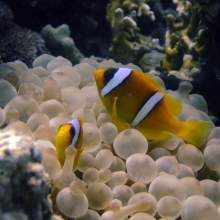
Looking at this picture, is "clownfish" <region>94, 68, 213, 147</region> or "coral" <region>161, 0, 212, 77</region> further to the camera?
"coral" <region>161, 0, 212, 77</region>

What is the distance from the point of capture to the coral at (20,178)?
Result: 2.52 ft

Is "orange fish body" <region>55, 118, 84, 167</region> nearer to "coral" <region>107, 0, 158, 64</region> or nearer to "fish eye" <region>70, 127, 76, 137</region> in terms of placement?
"fish eye" <region>70, 127, 76, 137</region>

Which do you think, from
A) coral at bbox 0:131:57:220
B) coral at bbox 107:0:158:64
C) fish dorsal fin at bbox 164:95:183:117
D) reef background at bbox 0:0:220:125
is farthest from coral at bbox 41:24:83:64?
coral at bbox 0:131:57:220

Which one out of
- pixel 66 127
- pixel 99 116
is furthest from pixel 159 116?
pixel 66 127

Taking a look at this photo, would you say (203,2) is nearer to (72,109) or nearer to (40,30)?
(72,109)

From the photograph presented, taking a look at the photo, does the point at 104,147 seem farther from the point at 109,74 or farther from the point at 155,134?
the point at 109,74

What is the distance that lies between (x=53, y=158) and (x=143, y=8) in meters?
3.65

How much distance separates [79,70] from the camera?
2.25m

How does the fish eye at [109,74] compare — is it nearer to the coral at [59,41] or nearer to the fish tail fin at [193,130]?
the fish tail fin at [193,130]

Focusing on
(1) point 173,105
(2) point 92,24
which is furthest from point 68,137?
(2) point 92,24

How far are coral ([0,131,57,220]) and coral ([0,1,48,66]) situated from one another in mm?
2624

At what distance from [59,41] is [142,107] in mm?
2474

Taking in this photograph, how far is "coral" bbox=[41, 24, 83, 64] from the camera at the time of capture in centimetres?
374

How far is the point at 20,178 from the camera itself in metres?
0.79
